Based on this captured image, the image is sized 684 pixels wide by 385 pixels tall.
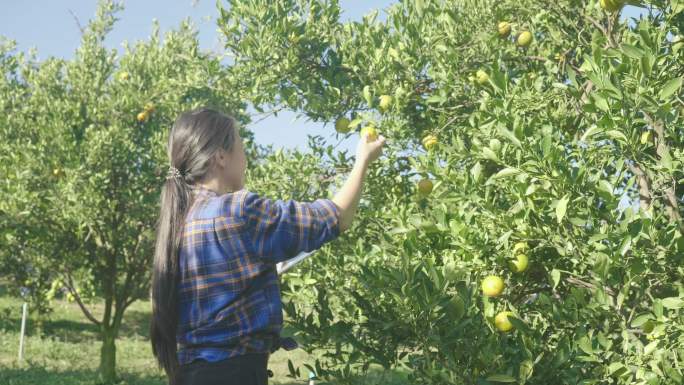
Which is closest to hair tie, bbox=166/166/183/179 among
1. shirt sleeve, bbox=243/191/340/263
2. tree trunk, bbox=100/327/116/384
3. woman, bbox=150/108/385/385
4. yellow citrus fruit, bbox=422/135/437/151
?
woman, bbox=150/108/385/385

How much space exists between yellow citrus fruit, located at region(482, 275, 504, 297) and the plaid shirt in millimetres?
933

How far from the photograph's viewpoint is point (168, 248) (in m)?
2.12

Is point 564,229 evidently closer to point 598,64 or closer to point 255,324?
point 598,64

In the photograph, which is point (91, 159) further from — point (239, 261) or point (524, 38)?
point (239, 261)

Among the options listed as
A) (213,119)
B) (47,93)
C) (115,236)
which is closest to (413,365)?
(213,119)

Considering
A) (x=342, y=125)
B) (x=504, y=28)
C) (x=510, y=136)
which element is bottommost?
(x=510, y=136)

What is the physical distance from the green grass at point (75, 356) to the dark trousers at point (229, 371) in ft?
19.0

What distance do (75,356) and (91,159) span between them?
18.2ft

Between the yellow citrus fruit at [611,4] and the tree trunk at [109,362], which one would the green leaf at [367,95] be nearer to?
the yellow citrus fruit at [611,4]

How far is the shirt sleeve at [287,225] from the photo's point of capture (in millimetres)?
1957

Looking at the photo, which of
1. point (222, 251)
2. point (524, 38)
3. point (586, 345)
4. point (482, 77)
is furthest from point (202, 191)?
point (524, 38)

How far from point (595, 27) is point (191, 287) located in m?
2.85

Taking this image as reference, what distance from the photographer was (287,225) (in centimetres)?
196

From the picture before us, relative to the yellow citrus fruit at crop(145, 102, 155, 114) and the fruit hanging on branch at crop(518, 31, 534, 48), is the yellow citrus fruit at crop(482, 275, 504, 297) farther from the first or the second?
the yellow citrus fruit at crop(145, 102, 155, 114)
